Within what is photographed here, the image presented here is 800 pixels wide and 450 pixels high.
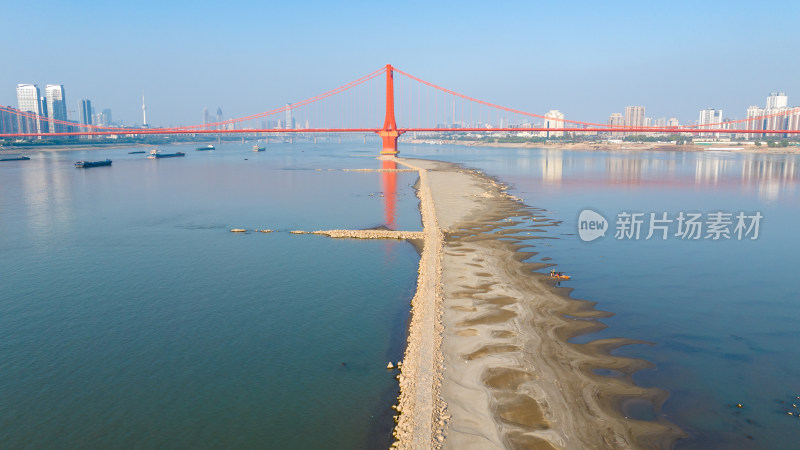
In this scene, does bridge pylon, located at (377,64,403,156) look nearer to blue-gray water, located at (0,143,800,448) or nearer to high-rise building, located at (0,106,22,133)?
blue-gray water, located at (0,143,800,448)

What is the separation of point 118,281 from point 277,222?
38.7 ft

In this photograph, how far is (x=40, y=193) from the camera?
133 ft

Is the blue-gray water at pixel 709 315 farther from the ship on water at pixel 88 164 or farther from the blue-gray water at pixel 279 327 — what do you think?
the ship on water at pixel 88 164

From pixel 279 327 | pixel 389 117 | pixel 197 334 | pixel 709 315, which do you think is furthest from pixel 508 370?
pixel 389 117

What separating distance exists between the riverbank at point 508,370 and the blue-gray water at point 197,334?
2.60ft

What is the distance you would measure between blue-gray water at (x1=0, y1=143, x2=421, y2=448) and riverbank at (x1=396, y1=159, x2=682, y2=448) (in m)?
0.79

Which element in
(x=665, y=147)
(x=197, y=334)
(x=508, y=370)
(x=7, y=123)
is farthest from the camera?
(x=7, y=123)

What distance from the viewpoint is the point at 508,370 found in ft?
32.9

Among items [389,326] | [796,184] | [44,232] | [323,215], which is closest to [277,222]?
[323,215]

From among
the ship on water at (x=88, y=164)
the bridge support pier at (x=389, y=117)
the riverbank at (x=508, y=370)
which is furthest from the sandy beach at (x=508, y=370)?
the bridge support pier at (x=389, y=117)

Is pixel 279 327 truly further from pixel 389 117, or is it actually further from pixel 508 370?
pixel 389 117

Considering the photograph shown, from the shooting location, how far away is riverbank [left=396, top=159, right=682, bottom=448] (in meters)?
8.02

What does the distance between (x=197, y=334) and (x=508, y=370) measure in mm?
7468

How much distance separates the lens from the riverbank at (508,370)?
8023 mm
